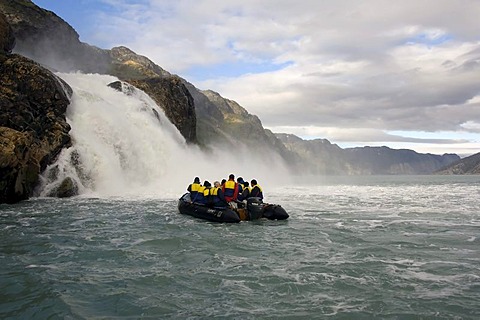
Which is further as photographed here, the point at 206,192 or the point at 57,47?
the point at 57,47

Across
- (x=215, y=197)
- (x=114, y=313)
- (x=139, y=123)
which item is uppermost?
(x=139, y=123)

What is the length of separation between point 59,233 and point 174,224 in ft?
14.8

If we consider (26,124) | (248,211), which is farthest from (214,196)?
(26,124)

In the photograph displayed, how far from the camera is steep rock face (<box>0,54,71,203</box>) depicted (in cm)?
2125

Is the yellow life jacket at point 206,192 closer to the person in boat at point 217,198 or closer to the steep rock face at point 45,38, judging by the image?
the person in boat at point 217,198

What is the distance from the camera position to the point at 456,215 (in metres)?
21.1

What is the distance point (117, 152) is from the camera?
31531 millimetres

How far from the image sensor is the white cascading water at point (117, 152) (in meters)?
27.2

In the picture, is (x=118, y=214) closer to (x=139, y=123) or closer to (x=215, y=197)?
(x=215, y=197)

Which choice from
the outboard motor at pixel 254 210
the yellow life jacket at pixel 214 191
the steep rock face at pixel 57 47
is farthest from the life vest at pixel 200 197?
the steep rock face at pixel 57 47

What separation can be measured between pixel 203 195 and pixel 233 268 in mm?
8647

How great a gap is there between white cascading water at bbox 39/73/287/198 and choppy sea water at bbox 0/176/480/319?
901 centimetres

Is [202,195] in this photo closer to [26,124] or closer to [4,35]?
[26,124]

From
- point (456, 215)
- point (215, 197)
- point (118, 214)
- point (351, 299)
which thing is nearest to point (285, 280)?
point (351, 299)
